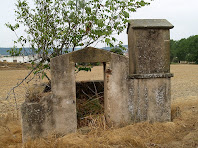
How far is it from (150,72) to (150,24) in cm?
133

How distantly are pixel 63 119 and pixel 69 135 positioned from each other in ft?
1.41

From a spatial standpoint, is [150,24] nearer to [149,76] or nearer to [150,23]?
[150,23]

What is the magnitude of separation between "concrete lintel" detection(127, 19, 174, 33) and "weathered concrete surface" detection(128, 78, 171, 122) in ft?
4.78

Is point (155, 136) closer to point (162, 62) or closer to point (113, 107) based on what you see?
point (113, 107)

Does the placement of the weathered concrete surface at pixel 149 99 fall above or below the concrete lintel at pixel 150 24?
below

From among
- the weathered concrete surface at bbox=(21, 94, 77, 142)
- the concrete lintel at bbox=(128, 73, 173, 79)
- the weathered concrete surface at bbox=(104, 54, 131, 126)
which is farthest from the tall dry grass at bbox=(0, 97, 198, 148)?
the concrete lintel at bbox=(128, 73, 173, 79)

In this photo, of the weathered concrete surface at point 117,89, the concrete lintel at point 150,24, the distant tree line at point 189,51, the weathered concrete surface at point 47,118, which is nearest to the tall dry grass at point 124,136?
the weathered concrete surface at point 47,118

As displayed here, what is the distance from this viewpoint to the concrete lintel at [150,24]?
5262 mm

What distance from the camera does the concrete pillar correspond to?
17.5ft

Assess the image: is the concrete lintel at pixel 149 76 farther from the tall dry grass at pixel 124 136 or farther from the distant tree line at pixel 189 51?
the distant tree line at pixel 189 51

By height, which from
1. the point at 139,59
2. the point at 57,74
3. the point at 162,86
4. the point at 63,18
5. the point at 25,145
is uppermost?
the point at 63,18

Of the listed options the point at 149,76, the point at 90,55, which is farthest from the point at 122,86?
the point at 90,55

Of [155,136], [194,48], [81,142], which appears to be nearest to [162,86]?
[155,136]

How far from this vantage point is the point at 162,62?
215 inches
